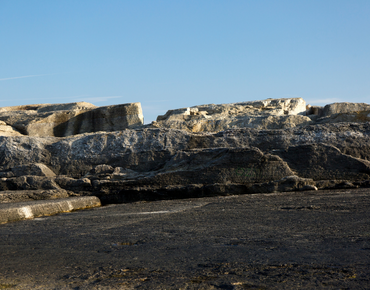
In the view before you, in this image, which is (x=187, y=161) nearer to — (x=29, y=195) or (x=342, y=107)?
(x=29, y=195)

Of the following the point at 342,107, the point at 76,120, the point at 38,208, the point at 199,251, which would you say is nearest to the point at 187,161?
the point at 38,208

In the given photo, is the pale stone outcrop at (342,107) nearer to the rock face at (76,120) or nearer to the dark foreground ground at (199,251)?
the rock face at (76,120)

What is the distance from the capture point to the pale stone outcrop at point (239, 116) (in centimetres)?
916

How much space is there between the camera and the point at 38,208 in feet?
14.9

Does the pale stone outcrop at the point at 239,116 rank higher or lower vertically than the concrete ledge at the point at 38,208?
higher

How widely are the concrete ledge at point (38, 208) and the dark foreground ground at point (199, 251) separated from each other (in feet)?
1.64

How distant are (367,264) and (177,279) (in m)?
0.93

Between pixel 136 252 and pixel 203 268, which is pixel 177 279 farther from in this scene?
pixel 136 252

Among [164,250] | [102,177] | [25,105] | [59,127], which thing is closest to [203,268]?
[164,250]

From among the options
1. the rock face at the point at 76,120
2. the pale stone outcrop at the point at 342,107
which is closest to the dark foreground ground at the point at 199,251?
Result: the rock face at the point at 76,120

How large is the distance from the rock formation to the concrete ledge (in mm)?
598

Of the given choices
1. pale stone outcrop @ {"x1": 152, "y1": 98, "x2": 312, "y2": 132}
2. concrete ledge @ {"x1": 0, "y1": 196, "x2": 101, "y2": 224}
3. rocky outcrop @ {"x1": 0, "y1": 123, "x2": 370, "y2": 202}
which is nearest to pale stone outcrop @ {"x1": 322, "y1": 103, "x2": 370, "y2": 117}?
pale stone outcrop @ {"x1": 152, "y1": 98, "x2": 312, "y2": 132}

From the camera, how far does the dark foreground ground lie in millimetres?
1740

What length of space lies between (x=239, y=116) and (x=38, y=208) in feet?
21.9
